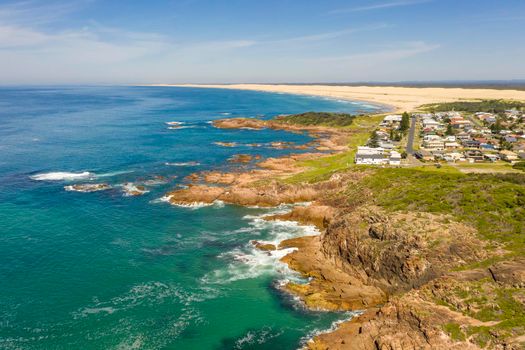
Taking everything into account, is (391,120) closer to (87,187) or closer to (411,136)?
(411,136)

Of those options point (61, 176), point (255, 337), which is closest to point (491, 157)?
point (255, 337)

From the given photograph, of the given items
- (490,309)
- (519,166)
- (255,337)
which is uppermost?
(519,166)

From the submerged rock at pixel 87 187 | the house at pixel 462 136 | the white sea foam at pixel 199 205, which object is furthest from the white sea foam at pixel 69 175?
the house at pixel 462 136

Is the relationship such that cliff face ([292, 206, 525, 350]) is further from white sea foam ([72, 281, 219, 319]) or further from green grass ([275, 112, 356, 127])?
green grass ([275, 112, 356, 127])

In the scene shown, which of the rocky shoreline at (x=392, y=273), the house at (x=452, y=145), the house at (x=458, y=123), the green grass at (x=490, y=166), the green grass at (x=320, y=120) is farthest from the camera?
the green grass at (x=320, y=120)

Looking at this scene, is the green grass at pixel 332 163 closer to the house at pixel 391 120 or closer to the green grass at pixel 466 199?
the house at pixel 391 120

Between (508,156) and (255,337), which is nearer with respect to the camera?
(255,337)

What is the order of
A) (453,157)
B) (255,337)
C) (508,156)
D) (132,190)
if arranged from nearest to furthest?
(255,337) < (132,190) < (508,156) < (453,157)
